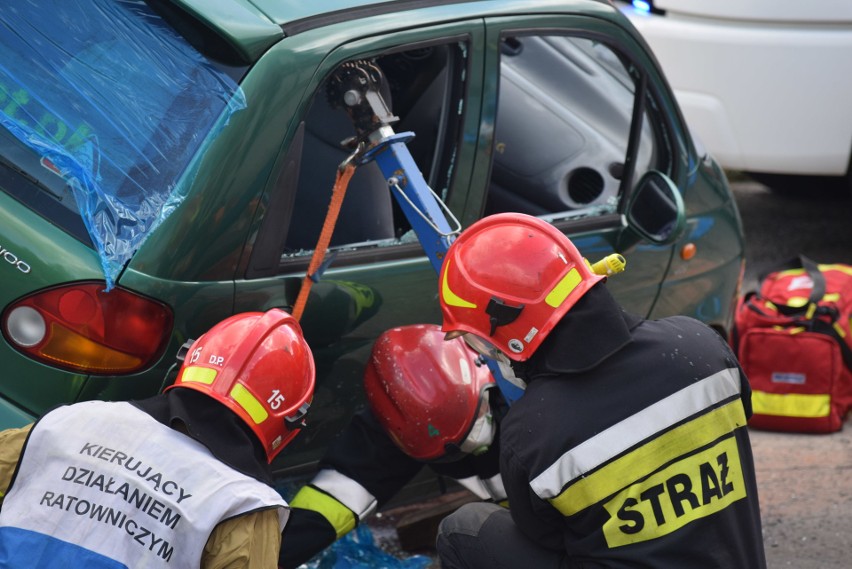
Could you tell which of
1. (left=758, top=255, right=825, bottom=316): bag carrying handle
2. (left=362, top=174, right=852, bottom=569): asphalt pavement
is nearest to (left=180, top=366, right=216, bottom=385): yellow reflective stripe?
(left=362, top=174, right=852, bottom=569): asphalt pavement

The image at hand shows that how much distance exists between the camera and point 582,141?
4223 mm

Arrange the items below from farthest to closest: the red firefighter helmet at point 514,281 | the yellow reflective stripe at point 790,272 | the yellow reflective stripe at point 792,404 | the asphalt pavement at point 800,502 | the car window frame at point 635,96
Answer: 1. the yellow reflective stripe at point 790,272
2. the yellow reflective stripe at point 792,404
3. the asphalt pavement at point 800,502
4. the car window frame at point 635,96
5. the red firefighter helmet at point 514,281

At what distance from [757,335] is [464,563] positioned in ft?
8.22

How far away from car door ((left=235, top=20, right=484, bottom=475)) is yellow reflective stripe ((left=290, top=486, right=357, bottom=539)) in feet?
0.64

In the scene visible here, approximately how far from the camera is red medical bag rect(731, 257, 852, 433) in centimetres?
493

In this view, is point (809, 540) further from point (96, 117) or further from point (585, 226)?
point (96, 117)

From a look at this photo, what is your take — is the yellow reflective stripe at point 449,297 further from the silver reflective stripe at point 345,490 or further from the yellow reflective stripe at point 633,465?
the silver reflective stripe at point 345,490

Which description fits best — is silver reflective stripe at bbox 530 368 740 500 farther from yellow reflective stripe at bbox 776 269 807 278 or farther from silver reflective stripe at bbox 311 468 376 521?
yellow reflective stripe at bbox 776 269 807 278

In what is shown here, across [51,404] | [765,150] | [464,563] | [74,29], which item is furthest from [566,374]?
[765,150]

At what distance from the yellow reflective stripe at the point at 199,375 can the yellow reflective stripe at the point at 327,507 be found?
667 millimetres

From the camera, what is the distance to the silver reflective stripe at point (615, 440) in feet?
8.08

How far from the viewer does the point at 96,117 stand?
2.86 m

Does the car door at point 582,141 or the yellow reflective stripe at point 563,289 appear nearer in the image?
the yellow reflective stripe at point 563,289

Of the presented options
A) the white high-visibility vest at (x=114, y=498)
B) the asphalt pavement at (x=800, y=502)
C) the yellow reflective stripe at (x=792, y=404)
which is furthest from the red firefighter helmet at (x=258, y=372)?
the yellow reflective stripe at (x=792, y=404)
